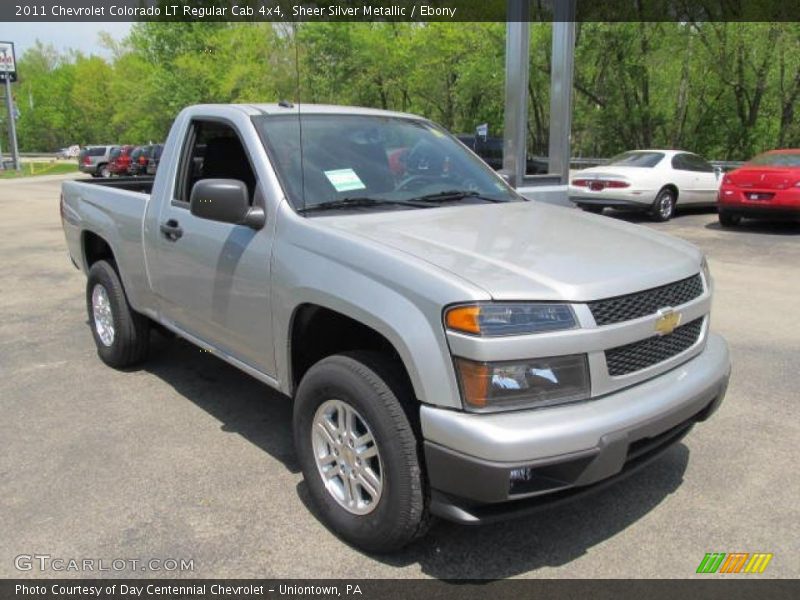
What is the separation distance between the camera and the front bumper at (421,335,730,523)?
7.95 feet

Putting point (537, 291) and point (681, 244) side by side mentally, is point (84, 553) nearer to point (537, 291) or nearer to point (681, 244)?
point (537, 291)

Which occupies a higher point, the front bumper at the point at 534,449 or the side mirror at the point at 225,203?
the side mirror at the point at 225,203

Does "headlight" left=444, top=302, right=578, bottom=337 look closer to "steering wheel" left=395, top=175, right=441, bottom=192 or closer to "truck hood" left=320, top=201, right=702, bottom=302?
"truck hood" left=320, top=201, right=702, bottom=302

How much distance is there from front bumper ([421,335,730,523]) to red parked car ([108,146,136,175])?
3243 cm

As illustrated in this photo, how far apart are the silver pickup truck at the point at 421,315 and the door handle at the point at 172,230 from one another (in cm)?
2

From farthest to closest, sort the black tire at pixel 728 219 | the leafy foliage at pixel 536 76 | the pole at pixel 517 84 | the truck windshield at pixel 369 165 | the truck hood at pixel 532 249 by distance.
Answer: the leafy foliage at pixel 536 76 < the black tire at pixel 728 219 < the pole at pixel 517 84 < the truck windshield at pixel 369 165 < the truck hood at pixel 532 249

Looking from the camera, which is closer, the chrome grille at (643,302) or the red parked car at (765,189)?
the chrome grille at (643,302)

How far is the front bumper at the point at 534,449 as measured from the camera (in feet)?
7.95

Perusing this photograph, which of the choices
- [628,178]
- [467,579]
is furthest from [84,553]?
[628,178]

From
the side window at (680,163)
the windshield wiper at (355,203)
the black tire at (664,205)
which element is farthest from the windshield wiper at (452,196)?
the side window at (680,163)

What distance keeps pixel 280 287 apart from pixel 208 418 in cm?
157

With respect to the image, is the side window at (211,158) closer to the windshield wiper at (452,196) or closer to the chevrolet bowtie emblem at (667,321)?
the windshield wiper at (452,196)

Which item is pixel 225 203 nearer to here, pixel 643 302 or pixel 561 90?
pixel 643 302

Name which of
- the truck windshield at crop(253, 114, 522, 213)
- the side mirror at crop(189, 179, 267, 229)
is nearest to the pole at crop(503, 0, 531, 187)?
the truck windshield at crop(253, 114, 522, 213)
